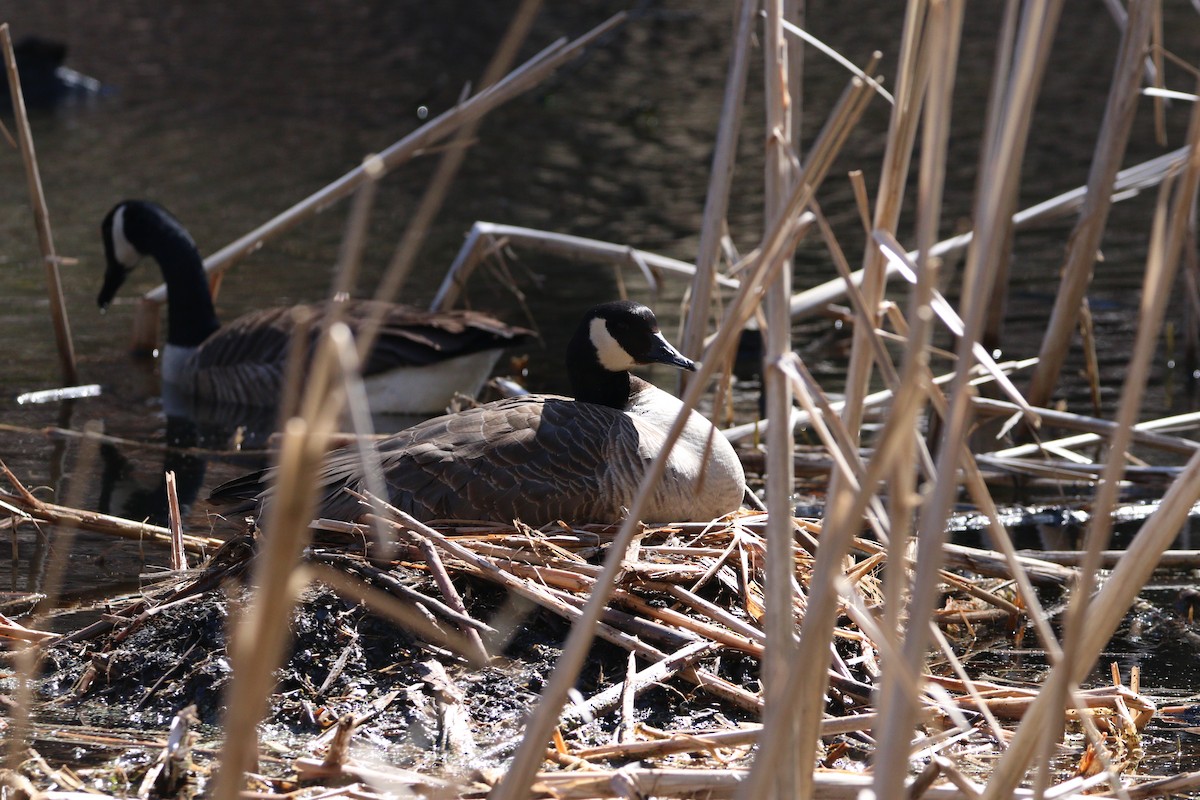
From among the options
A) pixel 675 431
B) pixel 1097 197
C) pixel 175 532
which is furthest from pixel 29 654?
pixel 1097 197

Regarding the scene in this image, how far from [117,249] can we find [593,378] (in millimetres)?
5805

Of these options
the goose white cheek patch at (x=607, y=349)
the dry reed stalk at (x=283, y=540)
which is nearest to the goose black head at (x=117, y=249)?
the goose white cheek patch at (x=607, y=349)

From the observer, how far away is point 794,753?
8.55 ft

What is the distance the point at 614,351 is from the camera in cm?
616

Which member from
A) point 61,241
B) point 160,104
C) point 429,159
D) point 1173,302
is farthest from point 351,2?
point 1173,302

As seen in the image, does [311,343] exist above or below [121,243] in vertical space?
below

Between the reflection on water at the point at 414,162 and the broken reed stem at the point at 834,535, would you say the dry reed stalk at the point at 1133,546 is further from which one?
the reflection on water at the point at 414,162

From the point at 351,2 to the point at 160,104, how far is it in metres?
10.6

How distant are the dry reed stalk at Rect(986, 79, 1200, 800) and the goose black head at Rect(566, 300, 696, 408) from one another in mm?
3269

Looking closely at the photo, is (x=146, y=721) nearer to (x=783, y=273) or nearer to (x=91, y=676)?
(x=91, y=676)

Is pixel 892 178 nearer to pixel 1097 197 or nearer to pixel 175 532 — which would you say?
pixel 175 532

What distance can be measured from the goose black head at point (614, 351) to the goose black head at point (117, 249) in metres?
5.52

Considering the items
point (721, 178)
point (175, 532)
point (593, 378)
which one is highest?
point (721, 178)

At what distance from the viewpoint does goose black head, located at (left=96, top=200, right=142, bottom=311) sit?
10.6 meters
